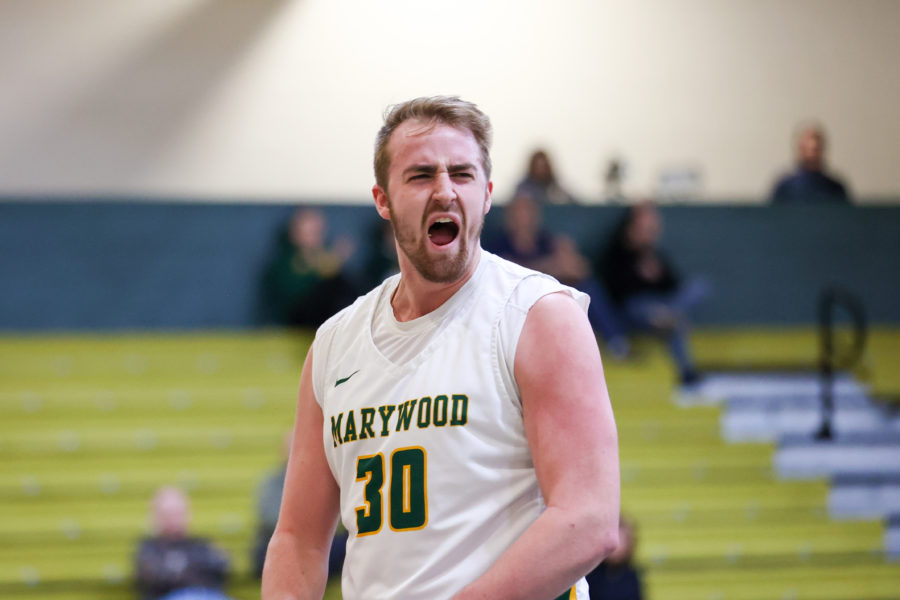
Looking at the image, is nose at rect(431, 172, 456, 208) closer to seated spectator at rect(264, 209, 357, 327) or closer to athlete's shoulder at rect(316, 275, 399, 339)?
athlete's shoulder at rect(316, 275, 399, 339)

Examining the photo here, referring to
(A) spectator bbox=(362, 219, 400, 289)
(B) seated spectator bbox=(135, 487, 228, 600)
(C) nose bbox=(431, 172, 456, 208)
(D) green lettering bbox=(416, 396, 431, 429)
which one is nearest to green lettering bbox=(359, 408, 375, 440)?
(D) green lettering bbox=(416, 396, 431, 429)

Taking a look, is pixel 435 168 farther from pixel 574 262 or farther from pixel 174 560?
pixel 574 262

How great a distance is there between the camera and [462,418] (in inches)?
72.6

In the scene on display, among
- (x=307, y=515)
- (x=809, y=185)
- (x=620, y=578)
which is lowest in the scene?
(x=620, y=578)

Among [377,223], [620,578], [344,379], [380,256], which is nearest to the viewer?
[344,379]

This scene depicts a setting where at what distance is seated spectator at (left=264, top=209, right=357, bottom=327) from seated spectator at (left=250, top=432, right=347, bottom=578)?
2.15 metres

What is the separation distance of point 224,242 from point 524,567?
775 centimetres

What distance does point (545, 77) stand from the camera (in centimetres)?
1072

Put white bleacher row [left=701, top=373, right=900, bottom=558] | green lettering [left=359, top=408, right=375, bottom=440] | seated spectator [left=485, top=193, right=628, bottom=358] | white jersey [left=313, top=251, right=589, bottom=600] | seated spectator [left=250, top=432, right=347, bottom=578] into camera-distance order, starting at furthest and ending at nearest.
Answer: seated spectator [left=485, top=193, right=628, bottom=358] < white bleacher row [left=701, top=373, right=900, bottom=558] < seated spectator [left=250, top=432, right=347, bottom=578] < green lettering [left=359, top=408, right=375, bottom=440] < white jersey [left=313, top=251, right=589, bottom=600]

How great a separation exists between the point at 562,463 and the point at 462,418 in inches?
7.3

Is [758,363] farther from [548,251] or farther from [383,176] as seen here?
[383,176]

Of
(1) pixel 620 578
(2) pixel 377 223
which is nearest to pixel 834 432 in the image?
(1) pixel 620 578

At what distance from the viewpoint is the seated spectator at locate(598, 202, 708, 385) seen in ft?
29.1

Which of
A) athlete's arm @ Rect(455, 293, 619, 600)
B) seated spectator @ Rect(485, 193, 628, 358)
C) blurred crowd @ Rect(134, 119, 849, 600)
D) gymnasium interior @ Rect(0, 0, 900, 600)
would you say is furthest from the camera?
blurred crowd @ Rect(134, 119, 849, 600)
